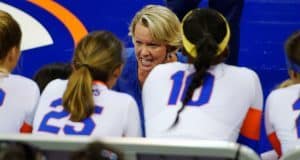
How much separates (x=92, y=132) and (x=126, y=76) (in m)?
1.00

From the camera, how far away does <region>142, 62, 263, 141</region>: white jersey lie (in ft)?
8.64

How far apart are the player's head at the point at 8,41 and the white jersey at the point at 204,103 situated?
51cm

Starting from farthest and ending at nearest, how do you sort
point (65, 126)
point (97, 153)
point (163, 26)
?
1. point (163, 26)
2. point (65, 126)
3. point (97, 153)

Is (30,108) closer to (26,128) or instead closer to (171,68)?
(26,128)

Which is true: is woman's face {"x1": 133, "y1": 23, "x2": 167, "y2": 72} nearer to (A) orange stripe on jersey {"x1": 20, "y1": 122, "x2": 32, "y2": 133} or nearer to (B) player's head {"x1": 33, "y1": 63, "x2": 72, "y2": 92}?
(B) player's head {"x1": 33, "y1": 63, "x2": 72, "y2": 92}

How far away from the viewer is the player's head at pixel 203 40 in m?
2.74

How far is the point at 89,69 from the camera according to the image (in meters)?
2.67

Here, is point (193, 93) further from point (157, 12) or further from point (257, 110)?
point (157, 12)

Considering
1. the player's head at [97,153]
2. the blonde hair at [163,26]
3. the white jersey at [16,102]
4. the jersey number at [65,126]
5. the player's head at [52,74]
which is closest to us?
the player's head at [97,153]

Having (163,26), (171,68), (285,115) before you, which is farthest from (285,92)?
(163,26)

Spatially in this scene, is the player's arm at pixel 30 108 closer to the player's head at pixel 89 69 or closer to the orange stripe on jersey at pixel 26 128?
the orange stripe on jersey at pixel 26 128

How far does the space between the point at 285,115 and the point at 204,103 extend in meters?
0.28

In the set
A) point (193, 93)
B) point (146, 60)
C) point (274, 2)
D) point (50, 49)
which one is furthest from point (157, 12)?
point (274, 2)

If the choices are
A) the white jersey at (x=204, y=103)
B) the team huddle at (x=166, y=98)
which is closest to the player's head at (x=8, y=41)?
the team huddle at (x=166, y=98)
